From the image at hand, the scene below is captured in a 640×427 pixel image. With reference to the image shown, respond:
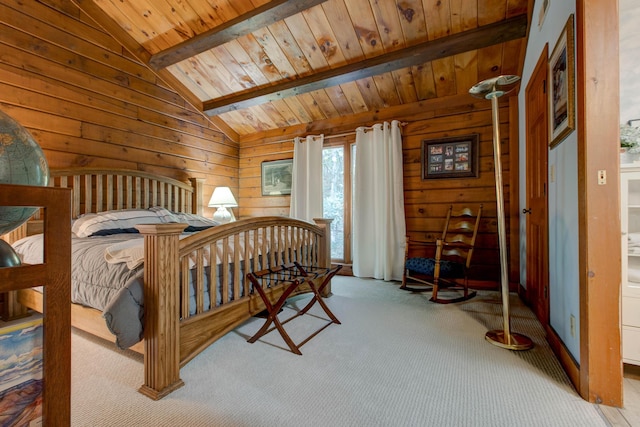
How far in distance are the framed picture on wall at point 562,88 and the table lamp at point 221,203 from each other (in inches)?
139

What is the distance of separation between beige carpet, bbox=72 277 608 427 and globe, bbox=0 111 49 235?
1028 mm

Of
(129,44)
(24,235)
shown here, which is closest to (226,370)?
(24,235)

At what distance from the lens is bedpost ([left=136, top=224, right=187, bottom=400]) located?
1404mm

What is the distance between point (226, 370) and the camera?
163 centimetres

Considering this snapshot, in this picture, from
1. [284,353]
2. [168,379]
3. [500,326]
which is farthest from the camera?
[500,326]

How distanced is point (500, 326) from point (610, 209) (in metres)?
1.26

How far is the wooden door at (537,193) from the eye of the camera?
6.93 feet

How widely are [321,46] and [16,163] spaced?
304 cm

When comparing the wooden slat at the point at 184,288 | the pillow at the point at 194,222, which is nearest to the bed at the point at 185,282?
the wooden slat at the point at 184,288

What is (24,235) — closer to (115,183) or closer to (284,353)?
(115,183)

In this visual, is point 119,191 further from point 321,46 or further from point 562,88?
point 562,88

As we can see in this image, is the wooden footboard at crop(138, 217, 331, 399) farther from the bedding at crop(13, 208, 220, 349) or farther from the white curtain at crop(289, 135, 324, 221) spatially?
the white curtain at crop(289, 135, 324, 221)

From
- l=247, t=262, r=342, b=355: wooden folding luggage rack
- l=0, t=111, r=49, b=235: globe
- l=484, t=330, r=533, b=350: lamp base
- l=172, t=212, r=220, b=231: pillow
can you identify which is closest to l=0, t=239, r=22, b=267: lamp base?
l=0, t=111, r=49, b=235: globe

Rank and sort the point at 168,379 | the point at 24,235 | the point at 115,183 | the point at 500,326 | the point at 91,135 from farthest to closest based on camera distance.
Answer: the point at 115,183 < the point at 91,135 < the point at 24,235 < the point at 500,326 < the point at 168,379
